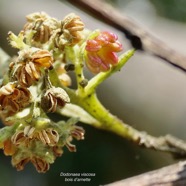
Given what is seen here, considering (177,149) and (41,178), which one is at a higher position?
(177,149)

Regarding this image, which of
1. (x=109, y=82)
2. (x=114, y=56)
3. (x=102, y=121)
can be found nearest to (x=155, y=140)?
(x=102, y=121)

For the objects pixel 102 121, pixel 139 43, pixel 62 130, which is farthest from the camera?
pixel 102 121

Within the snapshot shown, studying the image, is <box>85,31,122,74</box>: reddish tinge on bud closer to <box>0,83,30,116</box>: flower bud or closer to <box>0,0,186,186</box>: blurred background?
<box>0,83,30,116</box>: flower bud

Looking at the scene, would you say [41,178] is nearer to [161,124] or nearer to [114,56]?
[161,124]

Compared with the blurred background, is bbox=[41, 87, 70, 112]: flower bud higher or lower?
higher

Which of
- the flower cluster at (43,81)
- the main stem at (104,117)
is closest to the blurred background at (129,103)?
the main stem at (104,117)

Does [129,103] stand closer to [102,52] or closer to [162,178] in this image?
[102,52]

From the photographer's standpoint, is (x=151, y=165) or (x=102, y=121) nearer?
(x=102, y=121)

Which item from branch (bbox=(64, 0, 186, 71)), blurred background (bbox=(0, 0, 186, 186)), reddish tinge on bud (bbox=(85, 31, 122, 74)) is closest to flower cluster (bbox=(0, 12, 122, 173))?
reddish tinge on bud (bbox=(85, 31, 122, 74))
